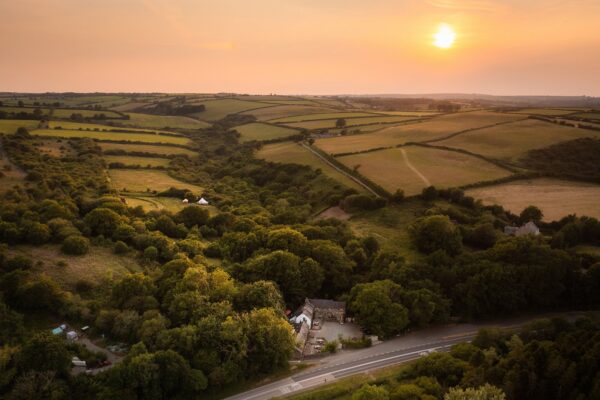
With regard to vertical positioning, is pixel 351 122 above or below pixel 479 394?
above

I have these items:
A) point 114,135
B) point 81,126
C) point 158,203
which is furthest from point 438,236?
point 81,126

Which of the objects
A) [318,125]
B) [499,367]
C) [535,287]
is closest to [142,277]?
[499,367]

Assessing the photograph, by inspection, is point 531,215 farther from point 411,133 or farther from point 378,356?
point 411,133

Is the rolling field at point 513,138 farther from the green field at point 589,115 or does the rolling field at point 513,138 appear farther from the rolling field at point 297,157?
the rolling field at point 297,157

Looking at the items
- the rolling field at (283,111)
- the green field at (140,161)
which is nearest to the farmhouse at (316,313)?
the green field at (140,161)

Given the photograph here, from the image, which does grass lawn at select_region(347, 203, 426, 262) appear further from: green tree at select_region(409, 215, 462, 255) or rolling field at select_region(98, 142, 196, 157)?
rolling field at select_region(98, 142, 196, 157)

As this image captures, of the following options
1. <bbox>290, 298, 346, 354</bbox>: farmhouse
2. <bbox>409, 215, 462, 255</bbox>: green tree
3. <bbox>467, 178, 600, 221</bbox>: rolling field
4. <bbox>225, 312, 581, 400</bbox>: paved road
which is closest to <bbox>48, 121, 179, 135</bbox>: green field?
<bbox>290, 298, 346, 354</bbox>: farmhouse
